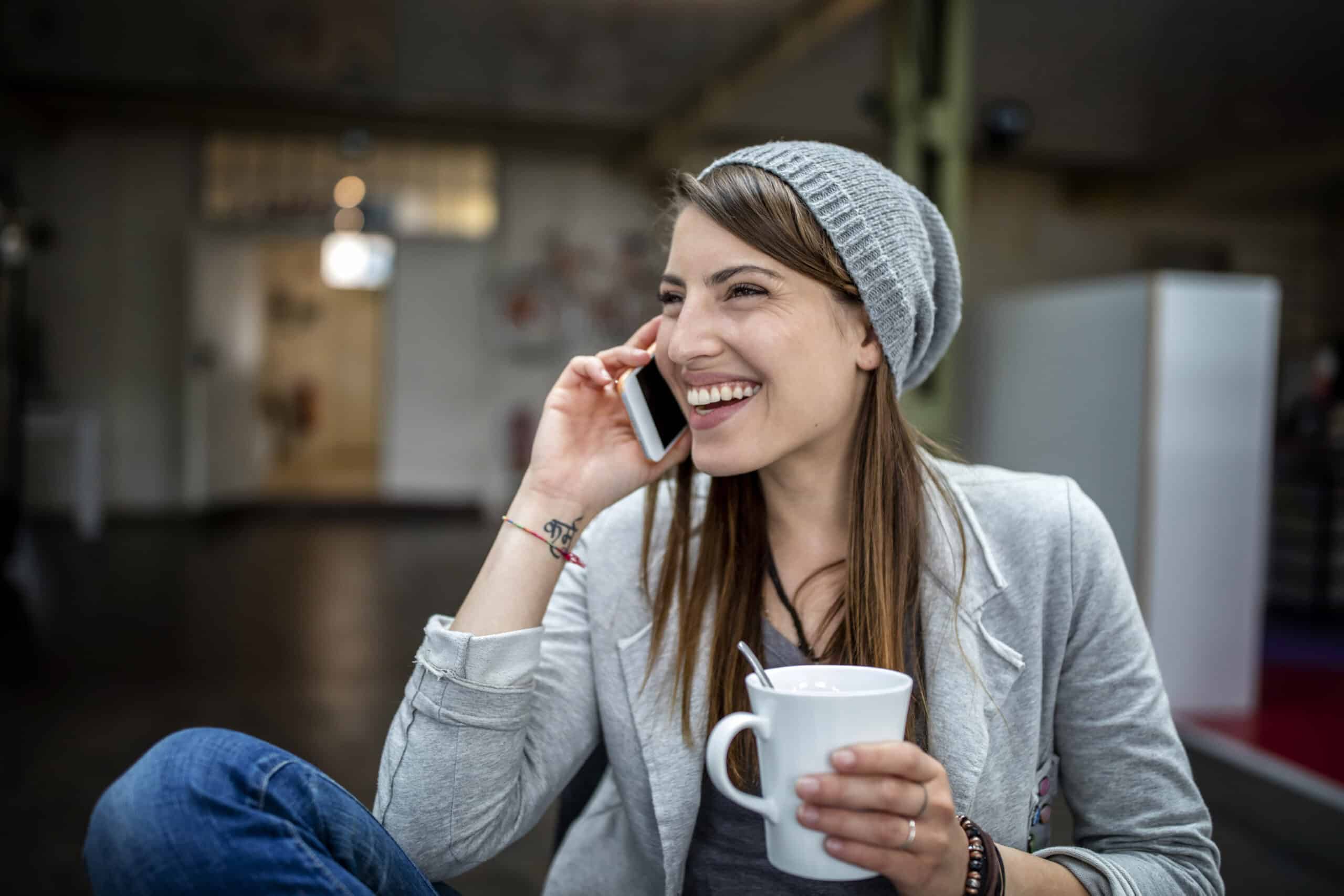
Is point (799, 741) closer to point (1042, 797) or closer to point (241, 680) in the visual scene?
point (1042, 797)

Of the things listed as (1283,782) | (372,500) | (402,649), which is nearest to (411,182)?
(372,500)

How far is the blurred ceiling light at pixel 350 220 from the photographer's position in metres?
8.91

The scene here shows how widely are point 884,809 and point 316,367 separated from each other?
14.6 meters

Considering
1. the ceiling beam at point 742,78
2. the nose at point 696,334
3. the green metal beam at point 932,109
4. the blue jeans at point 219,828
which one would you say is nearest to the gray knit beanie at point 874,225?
the nose at point 696,334

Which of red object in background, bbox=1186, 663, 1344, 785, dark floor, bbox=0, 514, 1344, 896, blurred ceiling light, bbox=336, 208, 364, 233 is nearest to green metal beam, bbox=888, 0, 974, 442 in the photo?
red object in background, bbox=1186, 663, 1344, 785

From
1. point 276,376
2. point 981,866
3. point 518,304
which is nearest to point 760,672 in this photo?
point 981,866

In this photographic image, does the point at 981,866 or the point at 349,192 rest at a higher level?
the point at 349,192

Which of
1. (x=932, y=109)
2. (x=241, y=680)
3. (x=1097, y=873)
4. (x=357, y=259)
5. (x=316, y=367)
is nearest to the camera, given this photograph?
(x=1097, y=873)

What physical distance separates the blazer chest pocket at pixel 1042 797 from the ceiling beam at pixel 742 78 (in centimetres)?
436

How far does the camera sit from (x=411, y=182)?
915 cm

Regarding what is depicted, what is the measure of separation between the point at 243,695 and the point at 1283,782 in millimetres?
3404

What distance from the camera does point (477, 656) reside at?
1021mm

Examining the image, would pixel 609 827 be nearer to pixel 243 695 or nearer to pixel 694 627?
pixel 694 627

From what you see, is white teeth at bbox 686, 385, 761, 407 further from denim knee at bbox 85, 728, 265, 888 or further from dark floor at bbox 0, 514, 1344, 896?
dark floor at bbox 0, 514, 1344, 896
